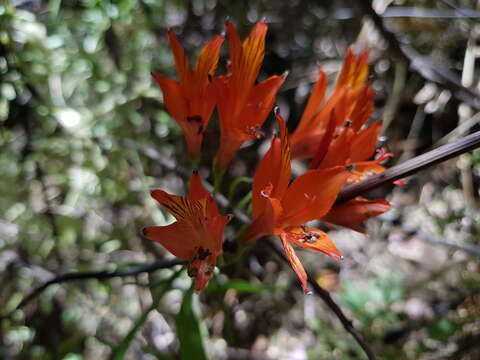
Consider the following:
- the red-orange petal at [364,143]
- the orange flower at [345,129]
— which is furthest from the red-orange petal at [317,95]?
the red-orange petal at [364,143]

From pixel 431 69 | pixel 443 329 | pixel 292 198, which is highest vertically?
pixel 292 198

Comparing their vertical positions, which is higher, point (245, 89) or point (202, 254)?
point (245, 89)

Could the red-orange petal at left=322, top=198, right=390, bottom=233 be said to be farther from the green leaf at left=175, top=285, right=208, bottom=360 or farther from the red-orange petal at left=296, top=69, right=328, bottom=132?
the green leaf at left=175, top=285, right=208, bottom=360

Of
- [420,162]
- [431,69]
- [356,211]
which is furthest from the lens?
[431,69]

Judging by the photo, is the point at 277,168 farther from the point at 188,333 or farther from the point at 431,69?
the point at 431,69

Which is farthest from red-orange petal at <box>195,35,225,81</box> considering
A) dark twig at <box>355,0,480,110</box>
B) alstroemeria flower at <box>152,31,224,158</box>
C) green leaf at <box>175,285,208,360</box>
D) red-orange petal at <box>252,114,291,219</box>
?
dark twig at <box>355,0,480,110</box>

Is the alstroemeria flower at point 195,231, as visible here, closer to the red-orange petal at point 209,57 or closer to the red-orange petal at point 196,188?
the red-orange petal at point 196,188

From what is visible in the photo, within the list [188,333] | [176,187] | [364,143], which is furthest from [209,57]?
[176,187]
